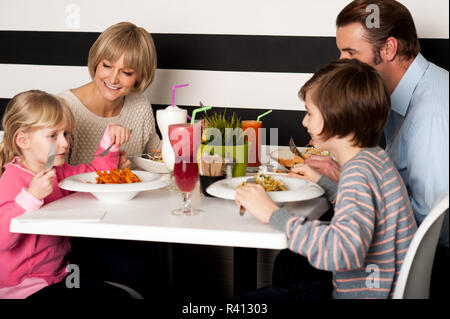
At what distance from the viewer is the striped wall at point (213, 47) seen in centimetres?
242

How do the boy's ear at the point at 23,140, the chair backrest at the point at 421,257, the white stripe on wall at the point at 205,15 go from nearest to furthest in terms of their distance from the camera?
1. the chair backrest at the point at 421,257
2. the boy's ear at the point at 23,140
3. the white stripe on wall at the point at 205,15

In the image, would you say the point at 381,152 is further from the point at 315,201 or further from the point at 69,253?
the point at 69,253

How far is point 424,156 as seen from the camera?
1357mm

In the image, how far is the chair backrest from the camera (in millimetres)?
1099

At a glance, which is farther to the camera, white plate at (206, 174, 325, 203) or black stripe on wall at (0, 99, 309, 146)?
black stripe on wall at (0, 99, 309, 146)

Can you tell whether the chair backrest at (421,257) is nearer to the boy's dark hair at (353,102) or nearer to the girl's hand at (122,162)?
the boy's dark hair at (353,102)

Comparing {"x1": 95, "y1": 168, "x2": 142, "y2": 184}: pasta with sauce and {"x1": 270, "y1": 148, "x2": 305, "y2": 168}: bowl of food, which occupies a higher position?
{"x1": 95, "y1": 168, "x2": 142, "y2": 184}: pasta with sauce

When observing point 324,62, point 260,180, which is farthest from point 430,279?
point 324,62

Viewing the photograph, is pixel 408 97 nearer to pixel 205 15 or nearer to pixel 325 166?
pixel 325 166

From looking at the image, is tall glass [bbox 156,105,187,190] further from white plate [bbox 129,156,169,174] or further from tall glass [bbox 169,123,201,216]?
tall glass [bbox 169,123,201,216]

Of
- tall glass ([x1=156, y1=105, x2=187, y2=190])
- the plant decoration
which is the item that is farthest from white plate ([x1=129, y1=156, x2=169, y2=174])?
the plant decoration

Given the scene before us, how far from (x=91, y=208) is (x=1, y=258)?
0.32 metres

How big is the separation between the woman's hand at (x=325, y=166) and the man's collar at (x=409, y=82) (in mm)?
281

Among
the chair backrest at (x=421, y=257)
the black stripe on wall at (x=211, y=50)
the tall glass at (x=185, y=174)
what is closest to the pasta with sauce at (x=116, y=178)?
the tall glass at (x=185, y=174)
